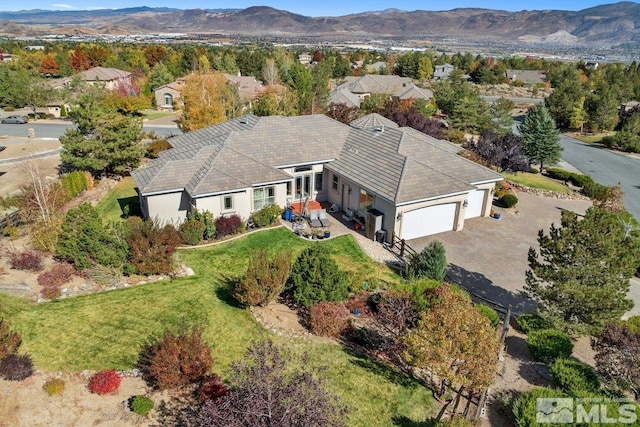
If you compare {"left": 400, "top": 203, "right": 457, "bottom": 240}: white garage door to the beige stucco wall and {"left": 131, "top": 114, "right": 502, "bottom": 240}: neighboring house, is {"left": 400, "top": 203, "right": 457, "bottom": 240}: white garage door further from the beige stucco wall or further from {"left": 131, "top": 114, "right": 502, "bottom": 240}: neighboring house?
the beige stucco wall

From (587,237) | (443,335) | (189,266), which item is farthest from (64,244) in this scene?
(587,237)

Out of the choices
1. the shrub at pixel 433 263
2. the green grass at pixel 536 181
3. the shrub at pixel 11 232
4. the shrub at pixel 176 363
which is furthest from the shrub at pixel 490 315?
the shrub at pixel 11 232

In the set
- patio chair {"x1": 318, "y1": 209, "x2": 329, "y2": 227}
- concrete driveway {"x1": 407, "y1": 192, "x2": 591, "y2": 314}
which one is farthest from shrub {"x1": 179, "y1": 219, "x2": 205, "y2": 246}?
concrete driveway {"x1": 407, "y1": 192, "x2": 591, "y2": 314}

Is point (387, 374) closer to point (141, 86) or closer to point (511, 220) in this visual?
point (511, 220)

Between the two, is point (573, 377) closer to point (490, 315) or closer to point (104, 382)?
point (490, 315)

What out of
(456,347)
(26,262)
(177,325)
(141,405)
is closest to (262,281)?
(177,325)

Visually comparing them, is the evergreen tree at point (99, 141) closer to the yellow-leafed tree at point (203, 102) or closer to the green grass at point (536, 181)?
the yellow-leafed tree at point (203, 102)
